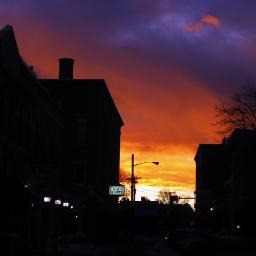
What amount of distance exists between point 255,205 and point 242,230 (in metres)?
5.00

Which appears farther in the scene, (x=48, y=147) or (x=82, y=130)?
(x=82, y=130)

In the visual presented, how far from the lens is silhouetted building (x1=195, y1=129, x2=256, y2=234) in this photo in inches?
2598

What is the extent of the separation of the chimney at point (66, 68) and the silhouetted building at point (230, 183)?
60.8 feet

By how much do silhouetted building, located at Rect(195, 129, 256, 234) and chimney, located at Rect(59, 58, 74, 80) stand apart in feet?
60.8

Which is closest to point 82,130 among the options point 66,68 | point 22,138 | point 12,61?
point 66,68

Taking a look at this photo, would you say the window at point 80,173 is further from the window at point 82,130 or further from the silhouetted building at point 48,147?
the window at point 82,130

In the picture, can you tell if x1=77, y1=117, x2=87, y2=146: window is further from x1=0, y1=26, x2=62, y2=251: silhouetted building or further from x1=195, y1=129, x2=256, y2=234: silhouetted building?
x1=0, y1=26, x2=62, y2=251: silhouetted building

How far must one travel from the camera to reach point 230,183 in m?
102

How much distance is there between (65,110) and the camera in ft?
231

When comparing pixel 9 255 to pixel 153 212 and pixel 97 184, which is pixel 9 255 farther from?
pixel 153 212

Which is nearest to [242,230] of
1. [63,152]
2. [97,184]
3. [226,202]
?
[97,184]

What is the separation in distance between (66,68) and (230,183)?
3925 centimetres

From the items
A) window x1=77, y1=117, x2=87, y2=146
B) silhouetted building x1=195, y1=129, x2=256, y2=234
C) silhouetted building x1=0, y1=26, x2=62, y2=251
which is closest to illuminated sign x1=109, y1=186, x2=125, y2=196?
window x1=77, y1=117, x2=87, y2=146

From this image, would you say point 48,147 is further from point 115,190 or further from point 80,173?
point 115,190
